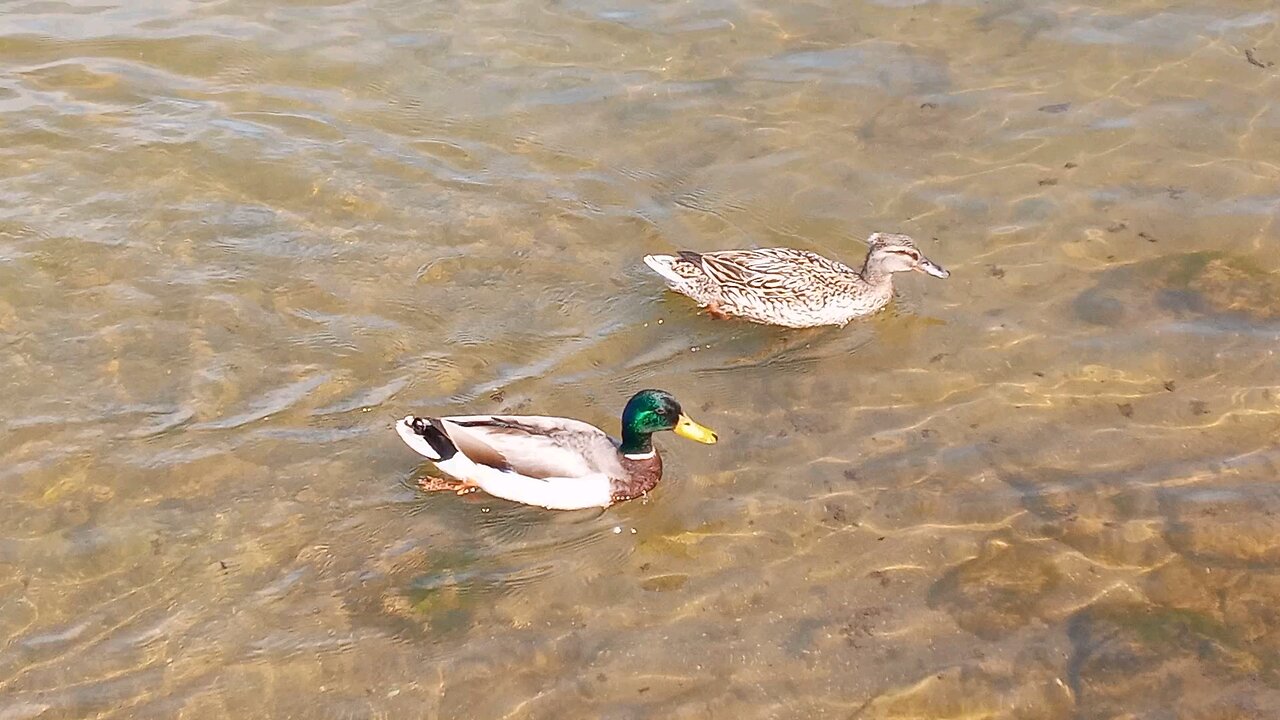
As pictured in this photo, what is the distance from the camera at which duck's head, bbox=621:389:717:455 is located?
6980 millimetres

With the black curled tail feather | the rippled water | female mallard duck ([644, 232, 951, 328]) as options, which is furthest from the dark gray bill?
the black curled tail feather

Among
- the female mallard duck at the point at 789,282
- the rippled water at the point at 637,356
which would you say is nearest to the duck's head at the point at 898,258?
the female mallard duck at the point at 789,282

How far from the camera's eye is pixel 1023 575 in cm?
628

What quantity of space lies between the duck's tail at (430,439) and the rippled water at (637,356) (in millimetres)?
326

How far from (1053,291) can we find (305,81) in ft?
22.1

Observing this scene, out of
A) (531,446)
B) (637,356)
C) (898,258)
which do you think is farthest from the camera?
(898,258)

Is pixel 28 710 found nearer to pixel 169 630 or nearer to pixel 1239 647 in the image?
pixel 169 630

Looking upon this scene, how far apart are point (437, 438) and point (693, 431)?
57.4 inches

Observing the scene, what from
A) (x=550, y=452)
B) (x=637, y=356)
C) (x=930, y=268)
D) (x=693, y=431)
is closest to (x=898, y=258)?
(x=930, y=268)

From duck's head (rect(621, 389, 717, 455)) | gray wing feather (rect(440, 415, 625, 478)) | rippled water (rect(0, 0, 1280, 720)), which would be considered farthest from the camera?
duck's head (rect(621, 389, 717, 455))

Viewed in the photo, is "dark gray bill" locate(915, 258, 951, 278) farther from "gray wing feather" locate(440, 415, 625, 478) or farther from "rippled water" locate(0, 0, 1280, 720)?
"gray wing feather" locate(440, 415, 625, 478)

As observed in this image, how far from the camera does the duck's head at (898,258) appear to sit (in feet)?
27.8

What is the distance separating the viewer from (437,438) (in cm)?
689

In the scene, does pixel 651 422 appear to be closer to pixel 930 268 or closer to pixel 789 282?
pixel 789 282
